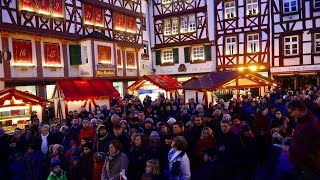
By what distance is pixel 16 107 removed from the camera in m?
15.2

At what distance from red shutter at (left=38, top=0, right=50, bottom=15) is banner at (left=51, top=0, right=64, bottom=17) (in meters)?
0.39

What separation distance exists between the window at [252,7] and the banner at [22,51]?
17.4 meters

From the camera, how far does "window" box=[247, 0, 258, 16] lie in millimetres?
26234

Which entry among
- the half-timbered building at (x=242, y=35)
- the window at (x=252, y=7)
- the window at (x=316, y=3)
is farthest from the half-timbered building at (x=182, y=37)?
the window at (x=316, y=3)

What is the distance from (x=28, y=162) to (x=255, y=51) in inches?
890

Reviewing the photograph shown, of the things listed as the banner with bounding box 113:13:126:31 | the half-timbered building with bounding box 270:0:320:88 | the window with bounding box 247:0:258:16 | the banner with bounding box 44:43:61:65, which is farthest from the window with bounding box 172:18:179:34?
the banner with bounding box 44:43:61:65

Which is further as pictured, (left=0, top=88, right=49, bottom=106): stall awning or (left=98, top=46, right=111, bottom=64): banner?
(left=98, top=46, right=111, bottom=64): banner

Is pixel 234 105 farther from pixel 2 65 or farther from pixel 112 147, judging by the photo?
pixel 2 65

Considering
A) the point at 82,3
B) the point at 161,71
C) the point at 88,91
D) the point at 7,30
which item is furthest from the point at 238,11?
the point at 7,30

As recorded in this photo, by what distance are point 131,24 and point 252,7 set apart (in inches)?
405

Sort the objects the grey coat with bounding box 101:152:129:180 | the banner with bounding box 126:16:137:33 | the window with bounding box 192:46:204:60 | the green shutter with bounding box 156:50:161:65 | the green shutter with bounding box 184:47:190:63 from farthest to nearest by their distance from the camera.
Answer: the green shutter with bounding box 156:50:161:65 → the green shutter with bounding box 184:47:190:63 → the window with bounding box 192:46:204:60 → the banner with bounding box 126:16:137:33 → the grey coat with bounding box 101:152:129:180

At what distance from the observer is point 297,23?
80.7 feet

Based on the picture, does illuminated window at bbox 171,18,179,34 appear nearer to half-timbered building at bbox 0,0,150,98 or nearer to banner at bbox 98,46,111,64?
half-timbered building at bbox 0,0,150,98

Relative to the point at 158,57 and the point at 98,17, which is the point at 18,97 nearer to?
the point at 98,17
